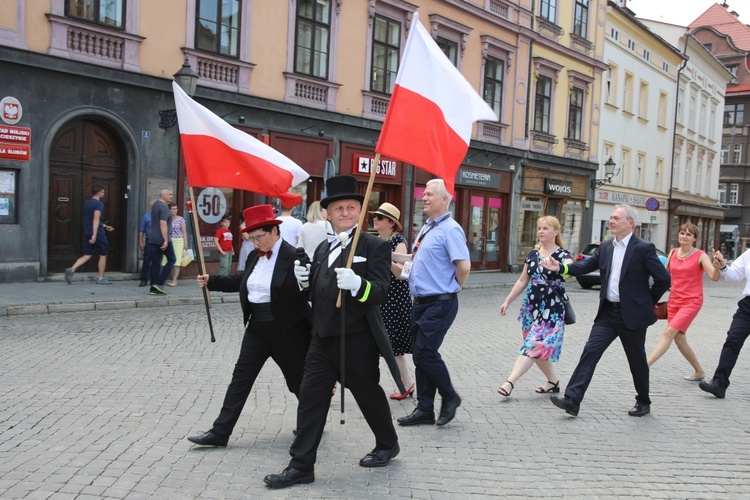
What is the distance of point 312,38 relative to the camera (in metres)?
19.3

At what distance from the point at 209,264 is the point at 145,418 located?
11883 millimetres

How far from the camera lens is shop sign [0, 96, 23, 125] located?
13.4 meters

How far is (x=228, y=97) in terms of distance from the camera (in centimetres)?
1705

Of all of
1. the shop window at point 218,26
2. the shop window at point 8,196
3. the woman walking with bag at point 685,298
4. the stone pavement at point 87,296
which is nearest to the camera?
the woman walking with bag at point 685,298

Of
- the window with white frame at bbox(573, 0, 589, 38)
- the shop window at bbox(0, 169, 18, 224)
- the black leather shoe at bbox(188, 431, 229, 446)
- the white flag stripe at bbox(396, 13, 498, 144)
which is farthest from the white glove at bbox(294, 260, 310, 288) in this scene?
the window with white frame at bbox(573, 0, 589, 38)

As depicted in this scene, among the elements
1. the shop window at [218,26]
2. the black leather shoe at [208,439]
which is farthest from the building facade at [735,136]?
the black leather shoe at [208,439]

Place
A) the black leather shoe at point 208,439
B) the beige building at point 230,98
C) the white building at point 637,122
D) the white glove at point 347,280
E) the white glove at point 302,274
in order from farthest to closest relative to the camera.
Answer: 1. the white building at point 637,122
2. the beige building at point 230,98
3. the black leather shoe at point 208,439
4. the white glove at point 302,274
5. the white glove at point 347,280

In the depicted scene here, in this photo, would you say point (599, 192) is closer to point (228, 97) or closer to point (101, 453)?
point (228, 97)

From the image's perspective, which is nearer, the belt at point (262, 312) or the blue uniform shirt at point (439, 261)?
the belt at point (262, 312)

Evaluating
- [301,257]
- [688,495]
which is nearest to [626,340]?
[688,495]

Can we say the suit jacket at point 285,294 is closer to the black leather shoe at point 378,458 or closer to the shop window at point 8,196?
the black leather shoe at point 378,458

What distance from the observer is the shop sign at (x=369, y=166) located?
20.7m

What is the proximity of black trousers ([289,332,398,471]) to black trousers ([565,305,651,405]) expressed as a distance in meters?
2.13

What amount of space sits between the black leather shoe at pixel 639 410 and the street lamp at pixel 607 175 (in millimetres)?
25139
